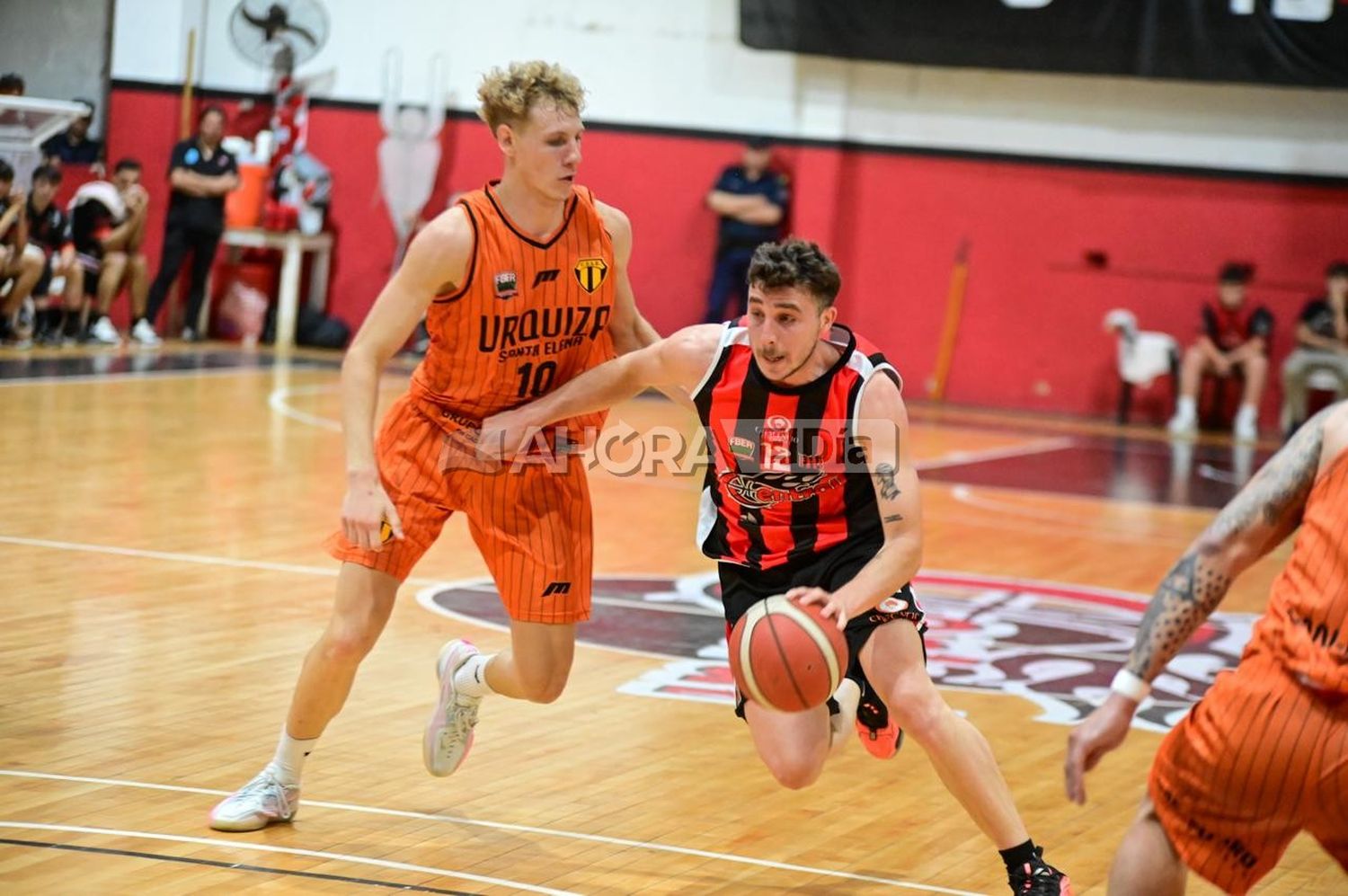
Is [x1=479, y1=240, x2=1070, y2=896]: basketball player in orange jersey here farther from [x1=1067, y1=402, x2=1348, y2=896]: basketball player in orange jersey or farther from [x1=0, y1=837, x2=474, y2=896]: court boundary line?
[x1=1067, y1=402, x2=1348, y2=896]: basketball player in orange jersey

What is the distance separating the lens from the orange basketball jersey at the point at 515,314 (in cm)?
507

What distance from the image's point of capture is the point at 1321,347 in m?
17.2

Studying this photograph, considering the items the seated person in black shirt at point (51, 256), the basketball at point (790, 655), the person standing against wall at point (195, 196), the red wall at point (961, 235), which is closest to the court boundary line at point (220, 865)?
the basketball at point (790, 655)

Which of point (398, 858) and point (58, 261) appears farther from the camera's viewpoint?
point (58, 261)

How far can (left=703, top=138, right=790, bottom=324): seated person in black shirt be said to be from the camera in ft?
61.5

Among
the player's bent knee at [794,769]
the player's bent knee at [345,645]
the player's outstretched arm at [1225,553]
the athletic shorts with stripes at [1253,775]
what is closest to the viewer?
the athletic shorts with stripes at [1253,775]

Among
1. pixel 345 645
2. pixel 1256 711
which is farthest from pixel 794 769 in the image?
pixel 1256 711

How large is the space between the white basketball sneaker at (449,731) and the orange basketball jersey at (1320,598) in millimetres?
2724

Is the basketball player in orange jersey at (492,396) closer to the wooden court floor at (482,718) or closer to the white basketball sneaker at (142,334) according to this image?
the wooden court floor at (482,718)

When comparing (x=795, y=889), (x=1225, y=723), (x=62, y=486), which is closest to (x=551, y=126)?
(x=795, y=889)

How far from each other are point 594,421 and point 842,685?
3.72 feet

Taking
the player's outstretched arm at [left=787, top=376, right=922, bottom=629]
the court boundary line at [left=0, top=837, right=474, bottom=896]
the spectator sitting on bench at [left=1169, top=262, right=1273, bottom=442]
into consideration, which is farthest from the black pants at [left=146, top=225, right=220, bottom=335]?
the player's outstretched arm at [left=787, top=376, right=922, bottom=629]

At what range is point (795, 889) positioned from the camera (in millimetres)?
4836

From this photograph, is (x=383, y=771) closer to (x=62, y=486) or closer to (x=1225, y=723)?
(x=1225, y=723)
